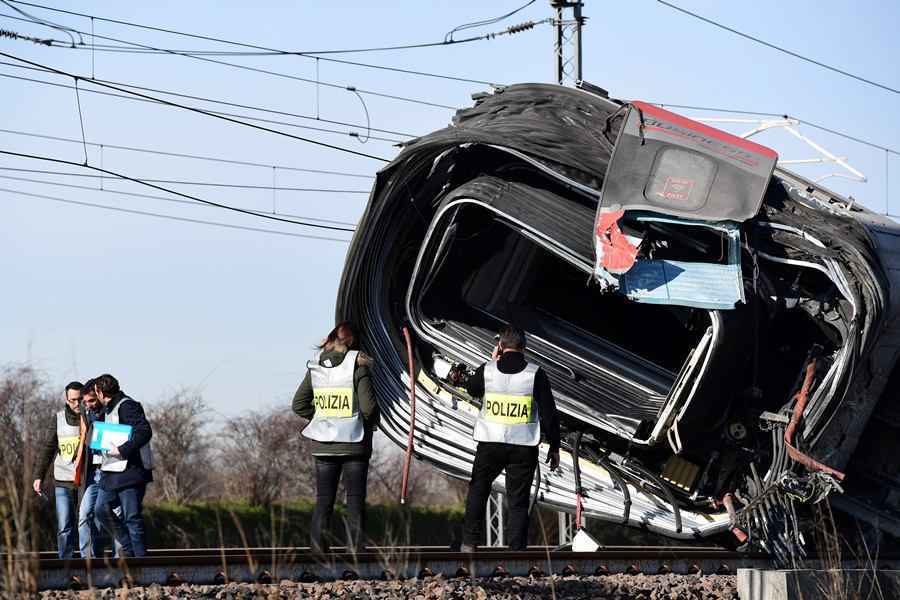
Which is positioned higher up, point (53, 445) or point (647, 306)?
point (647, 306)

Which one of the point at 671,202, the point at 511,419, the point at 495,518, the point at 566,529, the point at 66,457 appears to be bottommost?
the point at 495,518

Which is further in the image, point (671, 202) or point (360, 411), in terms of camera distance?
point (671, 202)

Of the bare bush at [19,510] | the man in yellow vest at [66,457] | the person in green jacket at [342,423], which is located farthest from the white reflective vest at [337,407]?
the bare bush at [19,510]

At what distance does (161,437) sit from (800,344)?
Answer: 123 ft

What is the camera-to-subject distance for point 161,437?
46.7 metres

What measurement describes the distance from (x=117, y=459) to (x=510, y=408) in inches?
110

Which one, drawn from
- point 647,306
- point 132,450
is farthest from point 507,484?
point 647,306

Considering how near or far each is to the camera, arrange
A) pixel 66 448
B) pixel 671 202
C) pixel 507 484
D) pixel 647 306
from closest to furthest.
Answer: pixel 507 484 < pixel 66 448 < pixel 671 202 < pixel 647 306

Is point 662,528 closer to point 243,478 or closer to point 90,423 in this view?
point 90,423

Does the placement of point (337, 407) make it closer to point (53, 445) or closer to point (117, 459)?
point (117, 459)

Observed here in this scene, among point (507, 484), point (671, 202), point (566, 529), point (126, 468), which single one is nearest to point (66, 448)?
point (126, 468)

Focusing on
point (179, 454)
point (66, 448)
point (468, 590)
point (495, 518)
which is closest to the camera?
point (468, 590)

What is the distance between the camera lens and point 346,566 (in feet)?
26.3

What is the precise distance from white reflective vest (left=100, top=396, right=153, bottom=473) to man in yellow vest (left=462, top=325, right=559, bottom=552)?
2.34 metres
